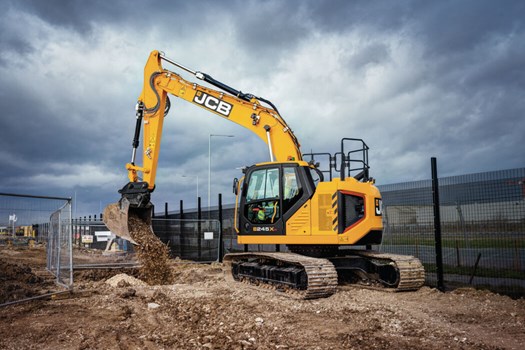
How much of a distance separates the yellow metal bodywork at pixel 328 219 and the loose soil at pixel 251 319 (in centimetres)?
109

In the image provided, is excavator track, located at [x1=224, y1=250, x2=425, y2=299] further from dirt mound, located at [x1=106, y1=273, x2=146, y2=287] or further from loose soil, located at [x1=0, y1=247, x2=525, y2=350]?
dirt mound, located at [x1=106, y1=273, x2=146, y2=287]

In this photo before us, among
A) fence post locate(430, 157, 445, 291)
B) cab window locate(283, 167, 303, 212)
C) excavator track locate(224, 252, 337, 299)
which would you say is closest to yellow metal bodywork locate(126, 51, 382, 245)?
cab window locate(283, 167, 303, 212)

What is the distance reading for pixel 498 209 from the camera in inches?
371

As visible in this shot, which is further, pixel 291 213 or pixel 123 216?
pixel 123 216

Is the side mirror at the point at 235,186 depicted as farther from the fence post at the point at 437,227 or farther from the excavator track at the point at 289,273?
the fence post at the point at 437,227

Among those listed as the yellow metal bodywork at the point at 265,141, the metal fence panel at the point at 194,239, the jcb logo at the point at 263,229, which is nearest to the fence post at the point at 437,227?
the yellow metal bodywork at the point at 265,141

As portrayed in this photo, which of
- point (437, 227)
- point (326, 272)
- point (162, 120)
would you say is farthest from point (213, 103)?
point (437, 227)

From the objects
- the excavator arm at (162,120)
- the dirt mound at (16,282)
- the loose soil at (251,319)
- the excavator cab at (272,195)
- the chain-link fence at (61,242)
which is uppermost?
the excavator arm at (162,120)

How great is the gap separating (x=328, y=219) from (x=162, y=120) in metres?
5.10

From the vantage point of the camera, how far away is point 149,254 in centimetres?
1121

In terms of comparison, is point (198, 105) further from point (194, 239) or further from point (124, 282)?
point (194, 239)

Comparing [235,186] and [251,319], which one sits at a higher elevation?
[235,186]

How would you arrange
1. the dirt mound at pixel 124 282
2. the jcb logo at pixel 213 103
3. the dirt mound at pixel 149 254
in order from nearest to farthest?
the dirt mound at pixel 124 282 → the dirt mound at pixel 149 254 → the jcb logo at pixel 213 103

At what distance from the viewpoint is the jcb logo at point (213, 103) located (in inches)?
449
